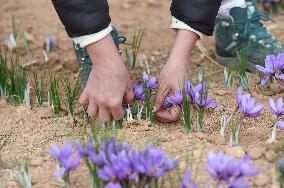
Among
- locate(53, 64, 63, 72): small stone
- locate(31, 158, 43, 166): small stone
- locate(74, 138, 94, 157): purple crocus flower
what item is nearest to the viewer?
locate(74, 138, 94, 157): purple crocus flower

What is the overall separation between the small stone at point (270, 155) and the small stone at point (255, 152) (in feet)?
0.08

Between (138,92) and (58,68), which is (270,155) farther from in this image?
(58,68)

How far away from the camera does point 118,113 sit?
2562mm

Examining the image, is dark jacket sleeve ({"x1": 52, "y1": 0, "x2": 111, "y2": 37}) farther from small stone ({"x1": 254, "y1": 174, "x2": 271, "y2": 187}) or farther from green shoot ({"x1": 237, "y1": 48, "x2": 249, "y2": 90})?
small stone ({"x1": 254, "y1": 174, "x2": 271, "y2": 187})

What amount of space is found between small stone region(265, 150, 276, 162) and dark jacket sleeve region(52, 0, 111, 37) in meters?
0.83

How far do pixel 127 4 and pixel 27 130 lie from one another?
7.92ft

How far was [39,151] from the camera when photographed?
2512 mm

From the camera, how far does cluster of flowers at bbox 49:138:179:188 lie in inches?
75.2

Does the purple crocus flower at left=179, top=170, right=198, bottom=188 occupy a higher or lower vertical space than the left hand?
lower

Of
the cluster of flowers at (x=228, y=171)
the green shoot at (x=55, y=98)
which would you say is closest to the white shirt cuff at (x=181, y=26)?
the green shoot at (x=55, y=98)

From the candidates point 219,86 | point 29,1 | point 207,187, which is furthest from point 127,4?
point 207,187

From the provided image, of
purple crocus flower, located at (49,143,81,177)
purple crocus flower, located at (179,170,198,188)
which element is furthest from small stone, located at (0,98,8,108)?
purple crocus flower, located at (179,170,198,188)

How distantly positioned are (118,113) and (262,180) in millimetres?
701

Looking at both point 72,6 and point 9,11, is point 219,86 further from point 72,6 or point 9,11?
point 9,11
